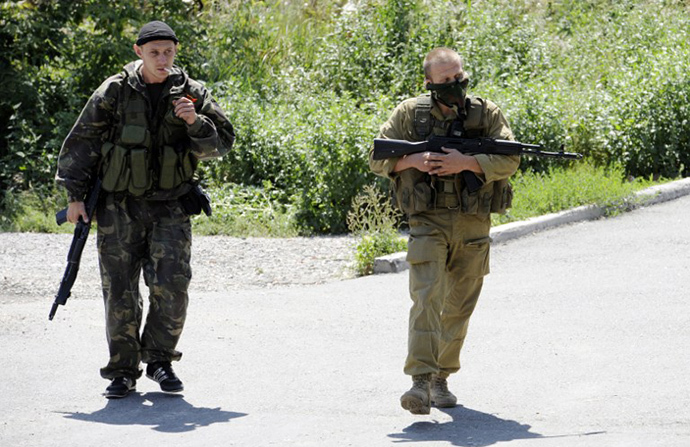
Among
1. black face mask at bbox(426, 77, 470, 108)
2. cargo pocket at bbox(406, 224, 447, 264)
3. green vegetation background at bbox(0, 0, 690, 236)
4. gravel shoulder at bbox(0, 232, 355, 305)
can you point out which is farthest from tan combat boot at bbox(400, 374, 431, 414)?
green vegetation background at bbox(0, 0, 690, 236)

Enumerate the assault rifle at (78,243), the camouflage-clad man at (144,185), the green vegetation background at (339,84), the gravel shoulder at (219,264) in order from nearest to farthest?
the camouflage-clad man at (144,185) → the assault rifle at (78,243) → the gravel shoulder at (219,264) → the green vegetation background at (339,84)

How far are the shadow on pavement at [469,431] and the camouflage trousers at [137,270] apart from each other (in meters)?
1.54

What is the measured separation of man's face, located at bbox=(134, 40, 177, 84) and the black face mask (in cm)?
141

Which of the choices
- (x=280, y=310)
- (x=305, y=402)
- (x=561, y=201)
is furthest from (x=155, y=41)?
(x=561, y=201)

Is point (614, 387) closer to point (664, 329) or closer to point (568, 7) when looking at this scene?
point (664, 329)

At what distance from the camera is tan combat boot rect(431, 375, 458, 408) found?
5.78 metres

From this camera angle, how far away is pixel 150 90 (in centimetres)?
610

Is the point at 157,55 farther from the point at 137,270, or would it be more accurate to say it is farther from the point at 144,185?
the point at 137,270

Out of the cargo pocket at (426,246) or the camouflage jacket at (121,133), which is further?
Answer: the camouflage jacket at (121,133)

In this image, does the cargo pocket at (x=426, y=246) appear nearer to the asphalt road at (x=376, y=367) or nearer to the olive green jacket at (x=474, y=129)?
the olive green jacket at (x=474, y=129)

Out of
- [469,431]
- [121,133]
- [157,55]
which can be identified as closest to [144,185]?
[121,133]

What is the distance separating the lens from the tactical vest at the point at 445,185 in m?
5.59

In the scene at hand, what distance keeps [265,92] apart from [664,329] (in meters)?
8.96

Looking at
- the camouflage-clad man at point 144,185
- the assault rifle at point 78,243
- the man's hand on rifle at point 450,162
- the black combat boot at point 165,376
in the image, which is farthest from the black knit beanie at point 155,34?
the black combat boot at point 165,376
